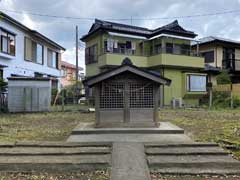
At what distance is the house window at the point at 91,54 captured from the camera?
1033 inches

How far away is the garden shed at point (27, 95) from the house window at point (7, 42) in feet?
11.9

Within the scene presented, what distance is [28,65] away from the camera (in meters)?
24.7

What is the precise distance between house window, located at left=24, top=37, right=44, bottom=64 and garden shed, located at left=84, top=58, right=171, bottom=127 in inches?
625

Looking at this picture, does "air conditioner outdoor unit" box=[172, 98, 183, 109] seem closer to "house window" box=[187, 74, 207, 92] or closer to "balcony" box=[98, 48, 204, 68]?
"house window" box=[187, 74, 207, 92]

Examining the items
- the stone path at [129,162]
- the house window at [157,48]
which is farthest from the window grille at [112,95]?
the house window at [157,48]

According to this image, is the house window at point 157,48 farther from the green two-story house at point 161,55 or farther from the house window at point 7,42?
the house window at point 7,42

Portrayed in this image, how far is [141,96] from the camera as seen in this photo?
9.88 m

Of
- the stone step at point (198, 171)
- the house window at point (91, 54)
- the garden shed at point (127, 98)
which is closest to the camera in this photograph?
the stone step at point (198, 171)

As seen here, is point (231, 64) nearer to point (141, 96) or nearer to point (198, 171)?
point (141, 96)

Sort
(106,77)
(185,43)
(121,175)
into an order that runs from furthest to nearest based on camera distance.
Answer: (185,43), (106,77), (121,175)

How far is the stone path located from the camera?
5340mm

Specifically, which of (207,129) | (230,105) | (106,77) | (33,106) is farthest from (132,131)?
(230,105)

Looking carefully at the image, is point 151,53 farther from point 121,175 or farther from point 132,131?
point 121,175

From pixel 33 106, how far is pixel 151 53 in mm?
12022
